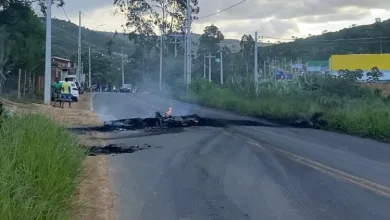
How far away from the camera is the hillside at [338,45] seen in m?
85.1

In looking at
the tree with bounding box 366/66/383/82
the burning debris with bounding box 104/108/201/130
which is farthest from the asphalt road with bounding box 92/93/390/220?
the tree with bounding box 366/66/383/82

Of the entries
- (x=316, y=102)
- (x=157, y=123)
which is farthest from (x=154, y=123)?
(x=316, y=102)

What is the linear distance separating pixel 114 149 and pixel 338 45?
80.6 meters

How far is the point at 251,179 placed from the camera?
405 inches

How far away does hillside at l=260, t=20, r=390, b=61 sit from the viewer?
279 feet

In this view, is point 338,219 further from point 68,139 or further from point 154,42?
point 154,42

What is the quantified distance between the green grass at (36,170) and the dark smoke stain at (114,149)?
3810 millimetres

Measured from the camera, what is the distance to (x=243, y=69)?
89.3 metres

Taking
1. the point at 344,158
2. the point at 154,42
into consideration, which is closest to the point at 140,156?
the point at 344,158

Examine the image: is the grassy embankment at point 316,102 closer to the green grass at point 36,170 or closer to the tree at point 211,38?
the green grass at point 36,170

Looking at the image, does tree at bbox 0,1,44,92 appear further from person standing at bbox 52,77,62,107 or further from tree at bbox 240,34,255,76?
tree at bbox 240,34,255,76

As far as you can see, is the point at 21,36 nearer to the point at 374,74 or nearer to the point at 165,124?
the point at 165,124

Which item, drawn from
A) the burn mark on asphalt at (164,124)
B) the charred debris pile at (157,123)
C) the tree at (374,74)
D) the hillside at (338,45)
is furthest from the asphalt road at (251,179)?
the hillside at (338,45)

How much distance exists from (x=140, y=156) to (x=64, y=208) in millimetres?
6561
